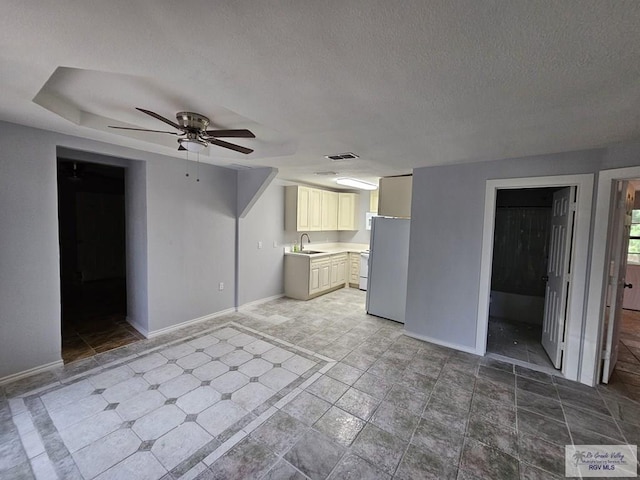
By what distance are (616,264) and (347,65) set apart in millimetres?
3178

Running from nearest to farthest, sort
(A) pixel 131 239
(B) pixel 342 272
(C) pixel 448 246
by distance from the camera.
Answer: (C) pixel 448 246
(A) pixel 131 239
(B) pixel 342 272

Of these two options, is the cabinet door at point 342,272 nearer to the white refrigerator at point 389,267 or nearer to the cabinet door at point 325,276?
the cabinet door at point 325,276

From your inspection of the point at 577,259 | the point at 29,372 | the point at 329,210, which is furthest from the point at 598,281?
the point at 29,372

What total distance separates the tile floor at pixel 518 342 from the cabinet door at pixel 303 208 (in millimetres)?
3538

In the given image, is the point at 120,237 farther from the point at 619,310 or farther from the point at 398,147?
the point at 619,310

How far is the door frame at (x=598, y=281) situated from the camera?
100 inches

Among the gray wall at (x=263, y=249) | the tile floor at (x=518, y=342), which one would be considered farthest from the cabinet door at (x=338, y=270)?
the tile floor at (x=518, y=342)

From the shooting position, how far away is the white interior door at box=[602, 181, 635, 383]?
260 cm

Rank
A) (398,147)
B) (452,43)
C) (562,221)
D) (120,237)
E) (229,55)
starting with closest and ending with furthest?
(452,43)
(229,55)
(398,147)
(562,221)
(120,237)

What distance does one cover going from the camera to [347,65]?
1373mm

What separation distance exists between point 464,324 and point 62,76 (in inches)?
172

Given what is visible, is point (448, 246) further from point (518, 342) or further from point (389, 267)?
point (518, 342)

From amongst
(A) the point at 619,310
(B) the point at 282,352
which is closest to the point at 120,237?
(B) the point at 282,352

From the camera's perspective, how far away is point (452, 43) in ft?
3.85
